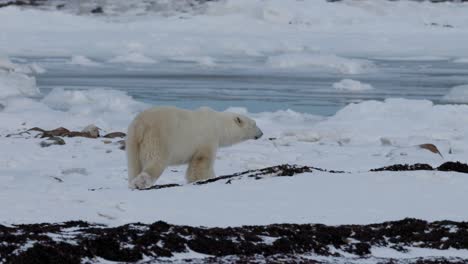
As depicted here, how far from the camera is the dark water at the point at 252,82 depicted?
14984 mm

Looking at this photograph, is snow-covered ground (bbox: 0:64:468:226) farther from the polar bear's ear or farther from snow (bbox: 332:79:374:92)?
snow (bbox: 332:79:374:92)

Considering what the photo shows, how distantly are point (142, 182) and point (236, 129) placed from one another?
1654mm

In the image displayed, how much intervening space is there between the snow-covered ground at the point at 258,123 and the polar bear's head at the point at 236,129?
67cm

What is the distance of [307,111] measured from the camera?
13773 millimetres

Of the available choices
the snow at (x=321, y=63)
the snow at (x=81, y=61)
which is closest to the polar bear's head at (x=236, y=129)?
the snow at (x=321, y=63)

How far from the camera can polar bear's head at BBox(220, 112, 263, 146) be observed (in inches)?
290

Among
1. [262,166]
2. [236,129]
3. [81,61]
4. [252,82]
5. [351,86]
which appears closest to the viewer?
[236,129]

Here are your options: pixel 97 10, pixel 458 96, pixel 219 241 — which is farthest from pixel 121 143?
pixel 97 10

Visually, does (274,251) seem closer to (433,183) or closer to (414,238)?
(414,238)

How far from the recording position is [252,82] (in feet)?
59.0

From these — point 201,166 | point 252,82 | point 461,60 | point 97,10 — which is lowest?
point 97,10

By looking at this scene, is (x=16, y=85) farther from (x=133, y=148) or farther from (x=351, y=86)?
(x=133, y=148)

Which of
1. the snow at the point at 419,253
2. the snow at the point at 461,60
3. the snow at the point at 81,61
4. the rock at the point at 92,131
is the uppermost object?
the snow at the point at 419,253

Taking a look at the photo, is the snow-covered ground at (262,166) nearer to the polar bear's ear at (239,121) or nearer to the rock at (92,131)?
the rock at (92,131)
